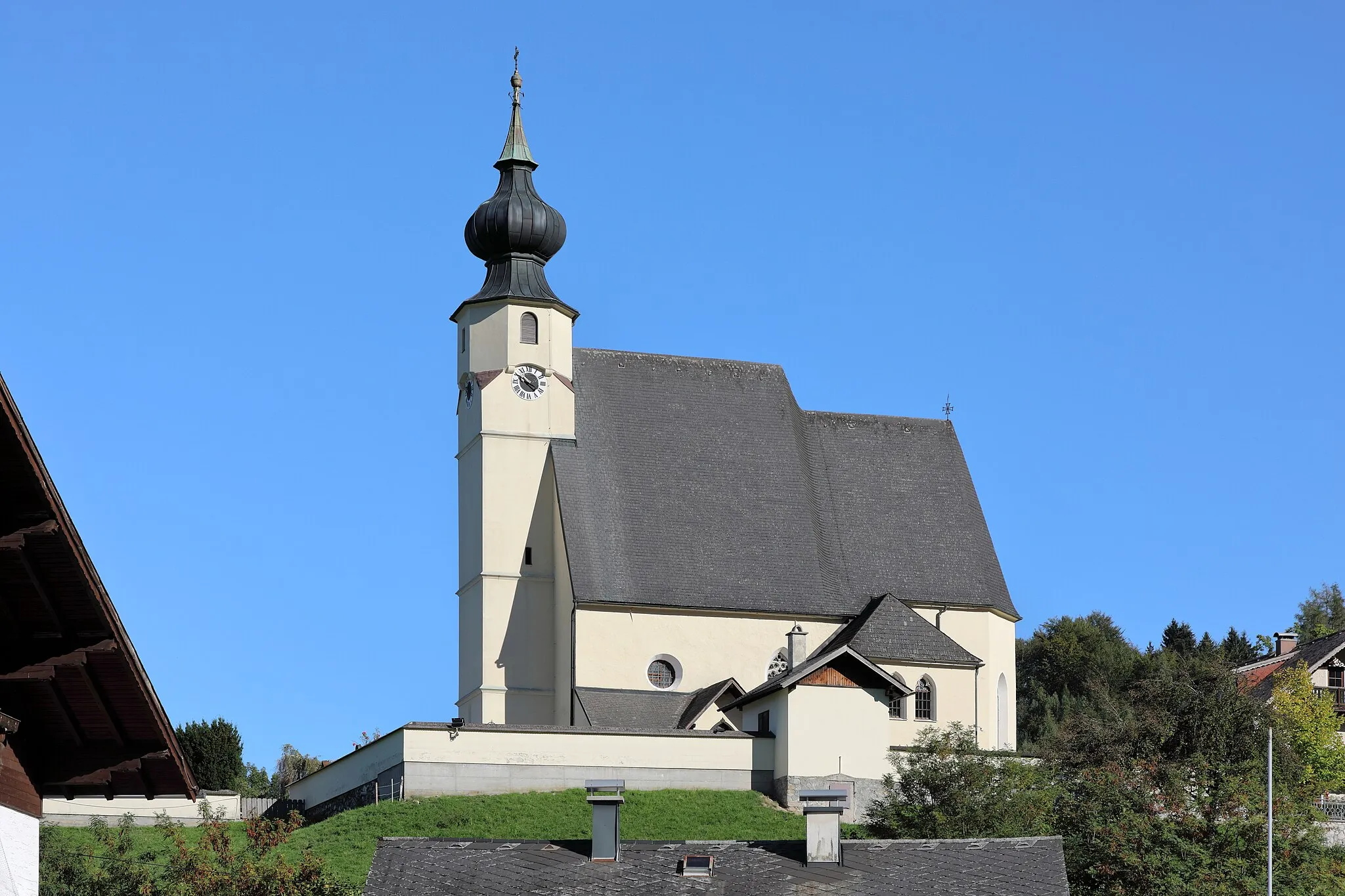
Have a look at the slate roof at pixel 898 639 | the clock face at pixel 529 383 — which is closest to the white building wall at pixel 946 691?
the slate roof at pixel 898 639

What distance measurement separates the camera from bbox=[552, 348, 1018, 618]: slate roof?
5403cm

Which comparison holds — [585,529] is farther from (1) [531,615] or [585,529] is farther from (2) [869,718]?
(2) [869,718]

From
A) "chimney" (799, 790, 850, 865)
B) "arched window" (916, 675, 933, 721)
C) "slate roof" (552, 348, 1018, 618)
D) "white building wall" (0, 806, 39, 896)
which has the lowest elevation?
"chimney" (799, 790, 850, 865)

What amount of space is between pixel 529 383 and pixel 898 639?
12.2 m

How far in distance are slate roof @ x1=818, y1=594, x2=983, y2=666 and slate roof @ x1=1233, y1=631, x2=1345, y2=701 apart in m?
12.8

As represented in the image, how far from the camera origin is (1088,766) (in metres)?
41.0

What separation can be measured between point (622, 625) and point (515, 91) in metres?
17.9

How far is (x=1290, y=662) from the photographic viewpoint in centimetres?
7081

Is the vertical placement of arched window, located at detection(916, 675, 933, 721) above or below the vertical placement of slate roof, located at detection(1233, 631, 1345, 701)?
Result: below

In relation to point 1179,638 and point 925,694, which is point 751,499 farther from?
point 1179,638

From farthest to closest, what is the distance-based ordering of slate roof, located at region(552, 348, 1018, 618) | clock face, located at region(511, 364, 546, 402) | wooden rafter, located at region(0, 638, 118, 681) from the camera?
clock face, located at region(511, 364, 546, 402)
slate roof, located at region(552, 348, 1018, 618)
wooden rafter, located at region(0, 638, 118, 681)

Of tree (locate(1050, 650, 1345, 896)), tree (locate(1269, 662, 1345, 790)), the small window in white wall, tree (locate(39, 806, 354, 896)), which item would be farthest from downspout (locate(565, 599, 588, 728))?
tree (locate(39, 806, 354, 896))

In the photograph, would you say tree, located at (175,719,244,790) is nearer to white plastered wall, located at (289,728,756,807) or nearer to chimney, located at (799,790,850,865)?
white plastered wall, located at (289,728,756,807)

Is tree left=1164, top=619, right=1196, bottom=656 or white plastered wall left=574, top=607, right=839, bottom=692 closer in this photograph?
white plastered wall left=574, top=607, right=839, bottom=692
